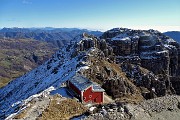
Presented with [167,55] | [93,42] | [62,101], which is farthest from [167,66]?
[62,101]

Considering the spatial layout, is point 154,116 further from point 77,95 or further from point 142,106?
point 77,95

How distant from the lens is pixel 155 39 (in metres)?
143

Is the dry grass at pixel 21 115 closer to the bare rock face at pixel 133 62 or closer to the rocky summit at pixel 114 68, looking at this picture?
the rocky summit at pixel 114 68

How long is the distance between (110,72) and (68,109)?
4458 cm

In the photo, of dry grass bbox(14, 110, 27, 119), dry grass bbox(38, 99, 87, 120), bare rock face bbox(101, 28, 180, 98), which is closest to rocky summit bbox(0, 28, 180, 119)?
bare rock face bbox(101, 28, 180, 98)

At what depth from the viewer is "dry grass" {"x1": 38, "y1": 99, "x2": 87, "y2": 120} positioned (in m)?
44.5

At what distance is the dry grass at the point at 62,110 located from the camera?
44.5m

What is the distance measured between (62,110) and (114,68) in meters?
57.0

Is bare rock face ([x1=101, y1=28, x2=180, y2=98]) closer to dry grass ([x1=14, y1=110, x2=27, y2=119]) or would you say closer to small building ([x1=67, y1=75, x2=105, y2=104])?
small building ([x1=67, y1=75, x2=105, y2=104])

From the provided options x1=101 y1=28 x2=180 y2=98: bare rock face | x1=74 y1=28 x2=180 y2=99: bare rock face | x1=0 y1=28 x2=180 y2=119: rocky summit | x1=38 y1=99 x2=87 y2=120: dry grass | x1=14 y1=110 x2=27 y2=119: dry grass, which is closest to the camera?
x1=38 y1=99 x2=87 y2=120: dry grass

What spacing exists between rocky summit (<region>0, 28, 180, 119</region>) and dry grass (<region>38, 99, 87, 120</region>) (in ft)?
15.1

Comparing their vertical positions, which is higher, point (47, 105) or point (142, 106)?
point (142, 106)

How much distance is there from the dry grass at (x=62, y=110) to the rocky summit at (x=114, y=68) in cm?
461

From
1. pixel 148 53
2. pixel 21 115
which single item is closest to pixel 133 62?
pixel 148 53
